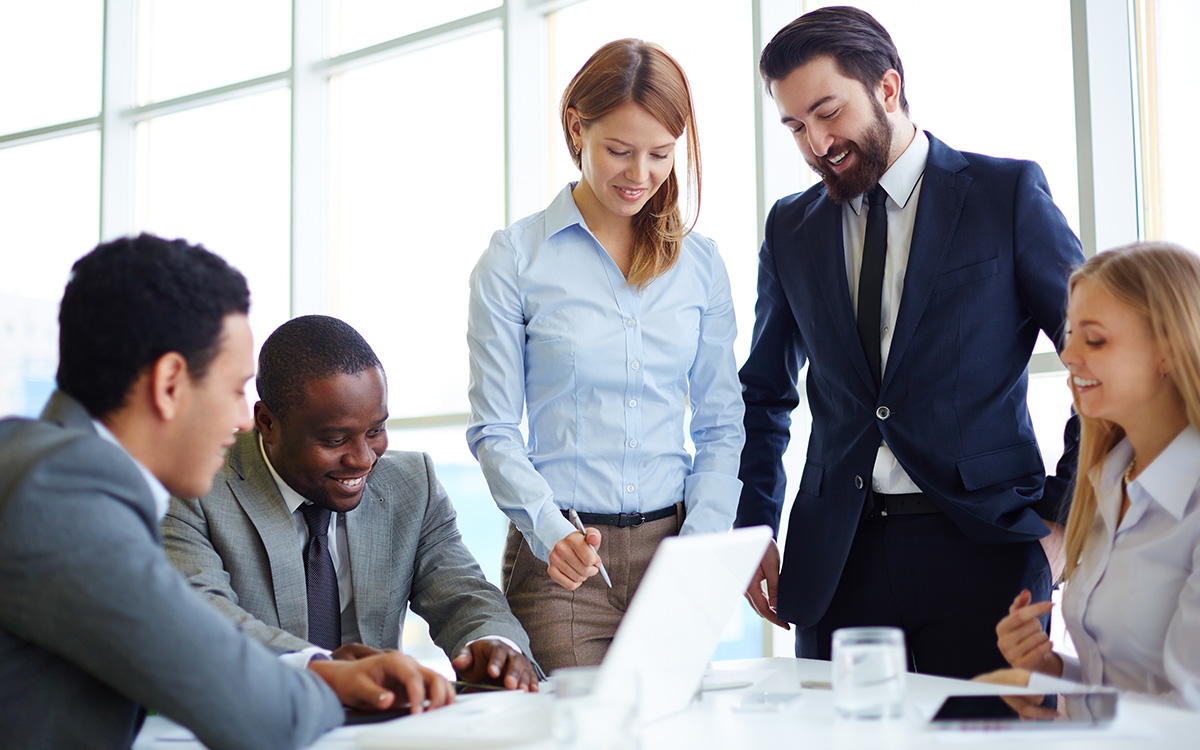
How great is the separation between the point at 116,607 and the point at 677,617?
0.54 meters

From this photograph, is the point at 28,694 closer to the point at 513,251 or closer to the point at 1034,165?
the point at 513,251

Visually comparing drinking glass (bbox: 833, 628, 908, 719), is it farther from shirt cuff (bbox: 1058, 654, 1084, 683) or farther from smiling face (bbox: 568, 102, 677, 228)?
smiling face (bbox: 568, 102, 677, 228)

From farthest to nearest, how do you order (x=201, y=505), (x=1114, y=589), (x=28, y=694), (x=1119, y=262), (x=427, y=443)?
(x=427, y=443)
(x=201, y=505)
(x=1119, y=262)
(x=1114, y=589)
(x=28, y=694)

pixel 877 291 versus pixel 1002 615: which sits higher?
pixel 877 291

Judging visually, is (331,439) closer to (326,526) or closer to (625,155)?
(326,526)

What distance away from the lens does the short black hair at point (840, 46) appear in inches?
81.0

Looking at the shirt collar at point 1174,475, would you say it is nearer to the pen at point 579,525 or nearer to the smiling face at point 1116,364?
the smiling face at point 1116,364

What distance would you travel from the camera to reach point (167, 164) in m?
5.65

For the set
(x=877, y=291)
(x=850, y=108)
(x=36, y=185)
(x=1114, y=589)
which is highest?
(x=36, y=185)

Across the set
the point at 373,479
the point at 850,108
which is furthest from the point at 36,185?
the point at 850,108

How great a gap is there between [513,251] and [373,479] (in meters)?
0.53

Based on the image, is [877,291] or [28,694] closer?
[28,694]

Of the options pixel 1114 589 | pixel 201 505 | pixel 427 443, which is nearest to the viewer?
pixel 1114 589

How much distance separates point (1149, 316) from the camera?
5.13 ft
